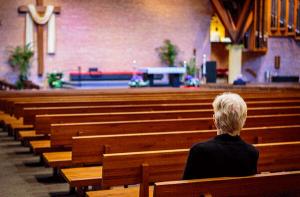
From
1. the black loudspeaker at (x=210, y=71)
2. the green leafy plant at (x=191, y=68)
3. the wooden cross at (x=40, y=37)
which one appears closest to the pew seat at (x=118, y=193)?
the black loudspeaker at (x=210, y=71)

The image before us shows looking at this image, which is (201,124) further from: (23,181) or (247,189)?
(247,189)

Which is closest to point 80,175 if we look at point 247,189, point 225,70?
point 247,189

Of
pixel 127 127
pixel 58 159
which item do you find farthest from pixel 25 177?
pixel 127 127

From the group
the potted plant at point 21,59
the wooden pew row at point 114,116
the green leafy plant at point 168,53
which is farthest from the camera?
the green leafy plant at point 168,53

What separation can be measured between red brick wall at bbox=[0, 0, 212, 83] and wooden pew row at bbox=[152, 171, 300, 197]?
1463 centimetres

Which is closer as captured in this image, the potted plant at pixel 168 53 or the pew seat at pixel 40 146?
the pew seat at pixel 40 146

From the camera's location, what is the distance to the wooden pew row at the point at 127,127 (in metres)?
4.37

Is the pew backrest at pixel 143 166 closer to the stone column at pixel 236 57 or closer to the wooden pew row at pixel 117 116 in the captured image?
the wooden pew row at pixel 117 116

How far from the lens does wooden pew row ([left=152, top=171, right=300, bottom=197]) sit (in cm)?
245

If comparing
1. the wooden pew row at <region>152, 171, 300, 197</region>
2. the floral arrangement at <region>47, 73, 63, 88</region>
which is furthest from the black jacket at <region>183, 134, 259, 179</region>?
the floral arrangement at <region>47, 73, 63, 88</region>

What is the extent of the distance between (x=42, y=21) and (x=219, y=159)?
14752 mm

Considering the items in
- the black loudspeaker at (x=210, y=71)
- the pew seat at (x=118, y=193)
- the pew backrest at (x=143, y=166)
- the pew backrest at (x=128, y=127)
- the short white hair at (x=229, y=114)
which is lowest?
the pew seat at (x=118, y=193)

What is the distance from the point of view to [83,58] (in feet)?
57.3

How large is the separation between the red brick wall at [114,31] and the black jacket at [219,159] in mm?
14482
